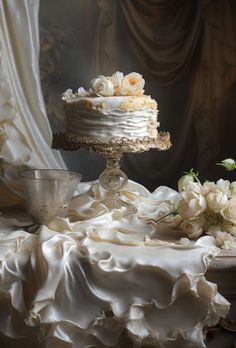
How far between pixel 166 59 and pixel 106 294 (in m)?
1.03

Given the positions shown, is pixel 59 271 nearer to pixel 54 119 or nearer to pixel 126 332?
pixel 126 332

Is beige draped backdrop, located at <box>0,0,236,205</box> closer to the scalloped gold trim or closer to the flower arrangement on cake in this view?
the scalloped gold trim

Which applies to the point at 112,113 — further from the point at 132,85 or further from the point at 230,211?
the point at 230,211

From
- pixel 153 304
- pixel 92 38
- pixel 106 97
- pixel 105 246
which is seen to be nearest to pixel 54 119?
pixel 92 38

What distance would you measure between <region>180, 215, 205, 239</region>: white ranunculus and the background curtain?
625 mm

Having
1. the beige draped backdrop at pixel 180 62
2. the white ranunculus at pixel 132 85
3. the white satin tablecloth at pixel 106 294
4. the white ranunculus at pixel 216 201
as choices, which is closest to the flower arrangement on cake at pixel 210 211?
the white ranunculus at pixel 216 201

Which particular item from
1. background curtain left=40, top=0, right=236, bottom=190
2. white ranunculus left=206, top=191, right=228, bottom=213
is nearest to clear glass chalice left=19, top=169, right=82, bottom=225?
white ranunculus left=206, top=191, right=228, bottom=213

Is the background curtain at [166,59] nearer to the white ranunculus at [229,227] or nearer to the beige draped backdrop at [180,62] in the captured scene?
the beige draped backdrop at [180,62]

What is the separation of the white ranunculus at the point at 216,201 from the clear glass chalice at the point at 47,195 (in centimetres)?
35

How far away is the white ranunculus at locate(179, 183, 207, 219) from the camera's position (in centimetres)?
177

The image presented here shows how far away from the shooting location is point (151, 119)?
1.82m

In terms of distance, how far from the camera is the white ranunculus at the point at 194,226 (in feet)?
5.89

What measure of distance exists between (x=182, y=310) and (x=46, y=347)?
0.33 metres

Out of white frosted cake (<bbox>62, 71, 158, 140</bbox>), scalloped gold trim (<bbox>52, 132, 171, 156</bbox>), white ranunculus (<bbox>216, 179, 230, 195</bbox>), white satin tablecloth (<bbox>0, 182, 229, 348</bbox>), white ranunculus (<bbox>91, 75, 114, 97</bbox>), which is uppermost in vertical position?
white ranunculus (<bbox>91, 75, 114, 97</bbox>)
